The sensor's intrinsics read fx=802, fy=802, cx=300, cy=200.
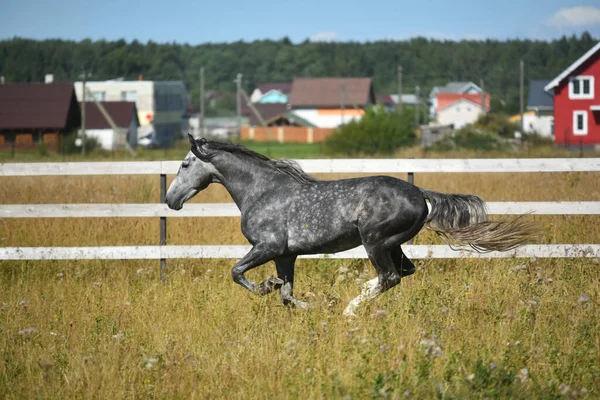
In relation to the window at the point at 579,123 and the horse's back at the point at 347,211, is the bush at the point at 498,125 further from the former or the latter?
the horse's back at the point at 347,211

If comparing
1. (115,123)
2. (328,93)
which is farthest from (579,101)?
(328,93)

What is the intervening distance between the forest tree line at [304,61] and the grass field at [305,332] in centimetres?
8002

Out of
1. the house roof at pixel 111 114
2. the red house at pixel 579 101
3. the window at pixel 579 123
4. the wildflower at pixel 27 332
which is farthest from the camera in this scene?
the house roof at pixel 111 114

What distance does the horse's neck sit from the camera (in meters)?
7.01

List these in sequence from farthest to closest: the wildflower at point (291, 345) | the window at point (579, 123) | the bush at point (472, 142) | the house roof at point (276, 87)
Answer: the house roof at point (276, 87)
the window at point (579, 123)
the bush at point (472, 142)
the wildflower at point (291, 345)

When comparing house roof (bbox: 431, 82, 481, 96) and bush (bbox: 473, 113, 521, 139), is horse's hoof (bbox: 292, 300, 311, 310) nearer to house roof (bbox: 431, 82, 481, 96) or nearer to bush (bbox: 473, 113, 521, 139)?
bush (bbox: 473, 113, 521, 139)

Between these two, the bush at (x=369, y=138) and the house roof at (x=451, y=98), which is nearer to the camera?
the bush at (x=369, y=138)

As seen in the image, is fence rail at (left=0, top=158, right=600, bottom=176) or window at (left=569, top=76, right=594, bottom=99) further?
window at (left=569, top=76, right=594, bottom=99)

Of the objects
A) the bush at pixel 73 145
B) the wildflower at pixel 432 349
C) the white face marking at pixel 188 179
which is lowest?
the wildflower at pixel 432 349

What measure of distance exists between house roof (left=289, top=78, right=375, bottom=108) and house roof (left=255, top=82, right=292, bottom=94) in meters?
40.7

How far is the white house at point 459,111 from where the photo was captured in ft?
317

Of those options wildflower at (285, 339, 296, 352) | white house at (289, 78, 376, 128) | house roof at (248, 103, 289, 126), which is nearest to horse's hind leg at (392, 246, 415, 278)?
wildflower at (285, 339, 296, 352)

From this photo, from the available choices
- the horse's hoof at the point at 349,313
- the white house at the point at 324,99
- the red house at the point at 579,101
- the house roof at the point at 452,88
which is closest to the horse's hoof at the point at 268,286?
the horse's hoof at the point at 349,313

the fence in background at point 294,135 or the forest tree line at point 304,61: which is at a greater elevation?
the forest tree line at point 304,61
